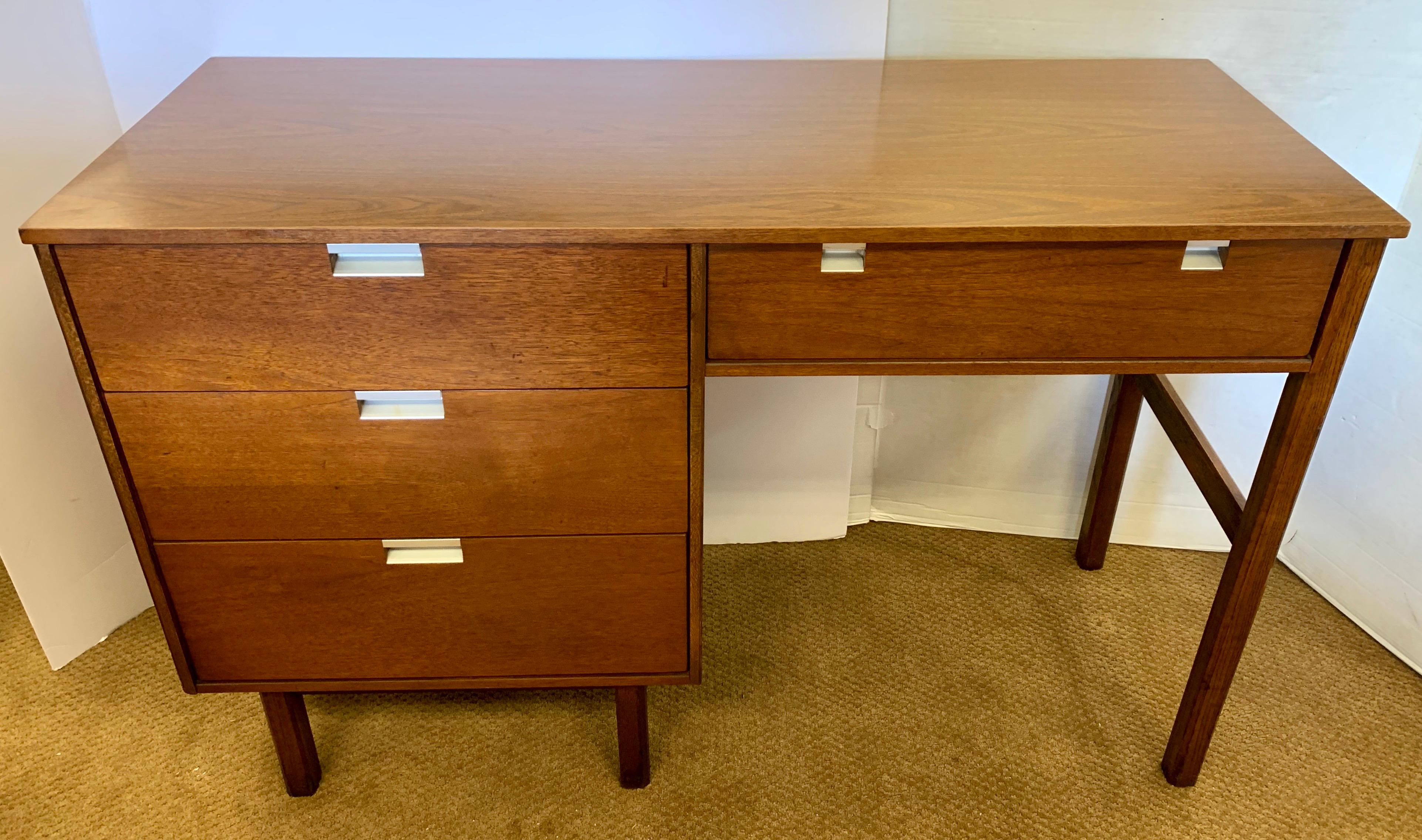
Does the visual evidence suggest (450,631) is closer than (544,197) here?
No

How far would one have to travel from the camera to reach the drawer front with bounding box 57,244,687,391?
3.01 ft

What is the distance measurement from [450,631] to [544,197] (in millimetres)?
487

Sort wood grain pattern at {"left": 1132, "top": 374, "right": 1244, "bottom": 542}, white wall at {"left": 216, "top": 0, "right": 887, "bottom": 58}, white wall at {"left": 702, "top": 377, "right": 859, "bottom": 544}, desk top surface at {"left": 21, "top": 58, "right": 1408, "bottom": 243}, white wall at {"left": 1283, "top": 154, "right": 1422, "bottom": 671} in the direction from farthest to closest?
white wall at {"left": 702, "top": 377, "right": 859, "bottom": 544}, white wall at {"left": 1283, "top": 154, "right": 1422, "bottom": 671}, white wall at {"left": 216, "top": 0, "right": 887, "bottom": 58}, wood grain pattern at {"left": 1132, "top": 374, "right": 1244, "bottom": 542}, desk top surface at {"left": 21, "top": 58, "right": 1408, "bottom": 243}

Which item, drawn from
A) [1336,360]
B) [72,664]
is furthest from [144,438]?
[1336,360]

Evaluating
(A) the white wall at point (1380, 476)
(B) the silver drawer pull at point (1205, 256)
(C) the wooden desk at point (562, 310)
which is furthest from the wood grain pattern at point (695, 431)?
(A) the white wall at point (1380, 476)

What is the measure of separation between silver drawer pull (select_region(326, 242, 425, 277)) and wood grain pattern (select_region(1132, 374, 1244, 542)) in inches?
34.3

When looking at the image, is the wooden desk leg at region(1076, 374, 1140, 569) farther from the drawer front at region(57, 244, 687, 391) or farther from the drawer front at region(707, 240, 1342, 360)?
the drawer front at region(57, 244, 687, 391)

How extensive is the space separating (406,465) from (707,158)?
16.2 inches

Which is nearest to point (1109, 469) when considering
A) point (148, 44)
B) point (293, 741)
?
point (293, 741)

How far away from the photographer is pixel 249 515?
1.06 metres

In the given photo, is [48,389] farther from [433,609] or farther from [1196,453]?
[1196,453]

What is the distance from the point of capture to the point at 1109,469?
160 centimetres

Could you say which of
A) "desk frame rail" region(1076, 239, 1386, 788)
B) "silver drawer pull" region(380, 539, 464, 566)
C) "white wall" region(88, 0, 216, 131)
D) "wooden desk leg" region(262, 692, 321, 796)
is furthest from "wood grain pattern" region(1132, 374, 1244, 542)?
"white wall" region(88, 0, 216, 131)

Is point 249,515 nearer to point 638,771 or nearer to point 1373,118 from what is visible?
point 638,771
